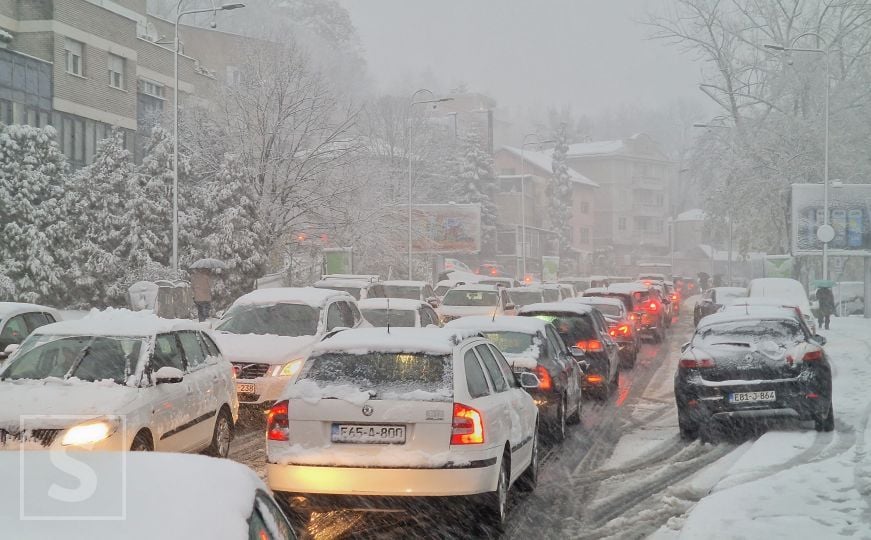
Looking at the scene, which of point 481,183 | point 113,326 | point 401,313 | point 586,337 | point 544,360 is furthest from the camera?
point 481,183

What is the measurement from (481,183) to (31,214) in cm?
4915

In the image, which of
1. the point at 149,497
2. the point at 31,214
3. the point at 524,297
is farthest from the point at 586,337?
the point at 31,214

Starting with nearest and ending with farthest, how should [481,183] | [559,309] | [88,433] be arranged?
[88,433], [559,309], [481,183]

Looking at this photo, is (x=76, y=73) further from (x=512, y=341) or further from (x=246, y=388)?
(x=512, y=341)

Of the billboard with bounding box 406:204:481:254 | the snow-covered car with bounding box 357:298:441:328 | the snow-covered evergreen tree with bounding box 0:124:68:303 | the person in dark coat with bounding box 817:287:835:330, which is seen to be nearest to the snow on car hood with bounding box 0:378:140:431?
the snow-covered car with bounding box 357:298:441:328

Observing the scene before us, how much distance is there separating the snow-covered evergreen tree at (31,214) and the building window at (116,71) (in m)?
11.9

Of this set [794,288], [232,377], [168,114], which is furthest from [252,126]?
[232,377]

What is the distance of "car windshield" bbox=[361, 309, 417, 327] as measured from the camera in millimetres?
18875

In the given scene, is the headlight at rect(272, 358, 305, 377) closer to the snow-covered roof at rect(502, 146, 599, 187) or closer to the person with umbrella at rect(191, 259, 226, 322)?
the person with umbrella at rect(191, 259, 226, 322)

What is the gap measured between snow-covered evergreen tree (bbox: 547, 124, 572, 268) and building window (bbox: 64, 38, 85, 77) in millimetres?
56227

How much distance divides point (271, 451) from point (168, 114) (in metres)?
40.4

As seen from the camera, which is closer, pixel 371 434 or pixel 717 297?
pixel 371 434

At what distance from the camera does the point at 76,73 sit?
43344 millimetres

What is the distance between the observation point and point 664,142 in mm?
144875
